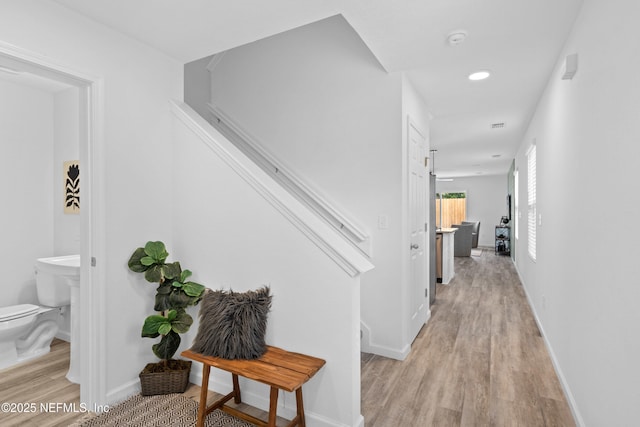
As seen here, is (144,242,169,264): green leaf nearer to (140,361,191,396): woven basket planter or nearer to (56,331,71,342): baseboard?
(140,361,191,396): woven basket planter

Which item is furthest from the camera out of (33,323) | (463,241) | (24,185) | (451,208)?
(451,208)

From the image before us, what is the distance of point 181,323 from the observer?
2.13 metres

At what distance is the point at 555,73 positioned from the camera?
276 centimetres

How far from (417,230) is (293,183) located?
1.25 m

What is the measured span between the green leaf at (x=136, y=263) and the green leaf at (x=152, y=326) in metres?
0.32

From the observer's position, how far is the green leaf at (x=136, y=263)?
2201 mm

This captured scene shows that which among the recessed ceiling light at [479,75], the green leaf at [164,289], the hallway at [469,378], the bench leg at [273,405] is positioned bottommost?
the hallway at [469,378]

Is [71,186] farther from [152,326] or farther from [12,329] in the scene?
[152,326]

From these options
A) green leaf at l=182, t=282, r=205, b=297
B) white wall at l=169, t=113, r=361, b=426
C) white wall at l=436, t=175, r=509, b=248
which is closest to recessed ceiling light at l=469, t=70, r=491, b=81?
white wall at l=169, t=113, r=361, b=426

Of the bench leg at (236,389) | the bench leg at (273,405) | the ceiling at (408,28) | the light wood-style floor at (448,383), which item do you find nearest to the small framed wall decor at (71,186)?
the light wood-style floor at (448,383)

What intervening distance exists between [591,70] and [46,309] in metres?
4.10

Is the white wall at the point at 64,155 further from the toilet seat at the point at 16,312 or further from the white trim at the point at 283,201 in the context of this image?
the white trim at the point at 283,201

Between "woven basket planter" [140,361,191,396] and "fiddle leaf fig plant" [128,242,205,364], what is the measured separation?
11 cm

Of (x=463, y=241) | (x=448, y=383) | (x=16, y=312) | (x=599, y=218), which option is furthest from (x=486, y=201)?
(x=16, y=312)
